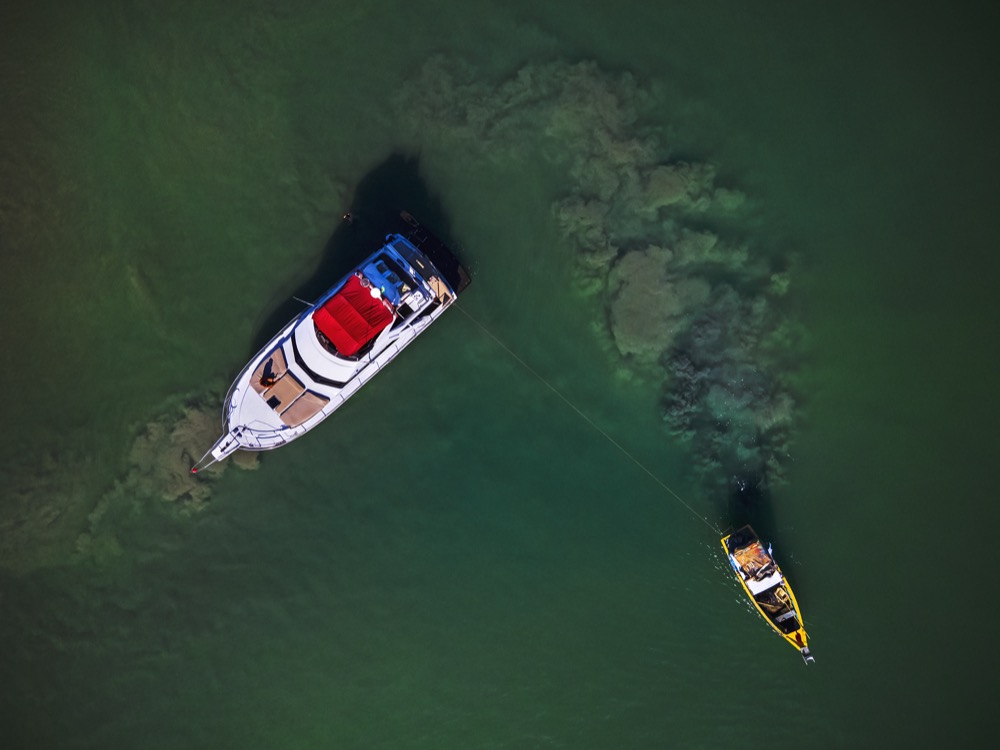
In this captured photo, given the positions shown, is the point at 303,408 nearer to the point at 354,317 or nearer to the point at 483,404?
the point at 354,317

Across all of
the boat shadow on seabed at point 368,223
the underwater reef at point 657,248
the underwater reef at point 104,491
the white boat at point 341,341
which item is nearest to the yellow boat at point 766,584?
the underwater reef at point 657,248

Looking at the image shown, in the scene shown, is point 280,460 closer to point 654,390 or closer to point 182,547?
point 182,547

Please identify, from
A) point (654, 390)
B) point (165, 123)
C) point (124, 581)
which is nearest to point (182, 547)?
point (124, 581)

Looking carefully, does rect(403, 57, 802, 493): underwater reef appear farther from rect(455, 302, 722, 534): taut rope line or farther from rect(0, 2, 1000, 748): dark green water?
rect(455, 302, 722, 534): taut rope line

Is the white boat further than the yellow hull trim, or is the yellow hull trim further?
the yellow hull trim

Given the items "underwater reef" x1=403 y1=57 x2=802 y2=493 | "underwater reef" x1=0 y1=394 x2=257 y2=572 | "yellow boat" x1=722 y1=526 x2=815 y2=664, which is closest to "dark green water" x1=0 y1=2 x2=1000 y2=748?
"underwater reef" x1=0 y1=394 x2=257 y2=572

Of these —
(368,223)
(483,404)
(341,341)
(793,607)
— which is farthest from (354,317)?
(793,607)
